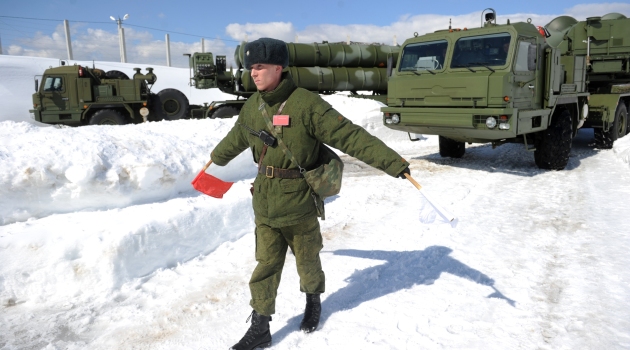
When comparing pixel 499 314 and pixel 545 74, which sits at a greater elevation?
pixel 545 74

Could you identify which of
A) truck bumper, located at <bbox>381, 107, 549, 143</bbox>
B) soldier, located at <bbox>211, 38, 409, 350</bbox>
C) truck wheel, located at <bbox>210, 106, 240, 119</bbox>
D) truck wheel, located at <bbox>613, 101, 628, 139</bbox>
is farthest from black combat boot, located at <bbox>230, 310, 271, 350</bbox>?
truck wheel, located at <bbox>210, 106, 240, 119</bbox>

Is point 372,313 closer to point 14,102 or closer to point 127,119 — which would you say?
point 127,119

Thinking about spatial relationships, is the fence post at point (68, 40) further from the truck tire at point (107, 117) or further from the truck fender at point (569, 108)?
the truck fender at point (569, 108)

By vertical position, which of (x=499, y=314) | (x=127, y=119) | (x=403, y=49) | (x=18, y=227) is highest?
(x=403, y=49)

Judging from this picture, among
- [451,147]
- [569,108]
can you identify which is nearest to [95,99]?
[451,147]

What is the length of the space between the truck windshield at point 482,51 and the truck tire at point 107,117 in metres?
9.58

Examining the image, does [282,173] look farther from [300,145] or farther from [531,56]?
[531,56]

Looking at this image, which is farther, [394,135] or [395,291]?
[394,135]

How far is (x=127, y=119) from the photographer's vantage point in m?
13.4

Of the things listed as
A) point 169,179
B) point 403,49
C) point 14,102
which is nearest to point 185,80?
point 14,102

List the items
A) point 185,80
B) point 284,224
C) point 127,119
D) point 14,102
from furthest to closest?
1. point 185,80
2. point 14,102
3. point 127,119
4. point 284,224

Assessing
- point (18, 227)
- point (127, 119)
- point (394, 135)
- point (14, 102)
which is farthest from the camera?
point (14, 102)

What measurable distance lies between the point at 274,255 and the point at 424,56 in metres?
6.12

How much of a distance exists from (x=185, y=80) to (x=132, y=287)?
103 ft
